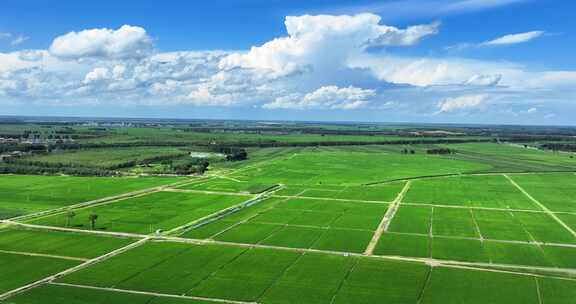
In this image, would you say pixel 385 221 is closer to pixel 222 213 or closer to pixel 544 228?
pixel 544 228

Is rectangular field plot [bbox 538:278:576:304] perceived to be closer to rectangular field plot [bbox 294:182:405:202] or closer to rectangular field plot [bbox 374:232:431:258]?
rectangular field plot [bbox 374:232:431:258]

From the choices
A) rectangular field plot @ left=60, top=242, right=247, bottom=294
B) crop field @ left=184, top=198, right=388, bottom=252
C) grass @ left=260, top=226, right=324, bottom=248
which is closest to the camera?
rectangular field plot @ left=60, top=242, right=247, bottom=294

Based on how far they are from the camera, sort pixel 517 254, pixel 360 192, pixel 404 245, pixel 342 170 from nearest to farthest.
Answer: pixel 517 254
pixel 404 245
pixel 360 192
pixel 342 170

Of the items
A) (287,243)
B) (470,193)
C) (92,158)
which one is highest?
(92,158)

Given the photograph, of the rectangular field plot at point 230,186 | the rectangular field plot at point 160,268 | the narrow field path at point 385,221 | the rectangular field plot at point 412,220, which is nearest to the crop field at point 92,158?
the rectangular field plot at point 230,186

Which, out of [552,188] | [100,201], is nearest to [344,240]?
[100,201]

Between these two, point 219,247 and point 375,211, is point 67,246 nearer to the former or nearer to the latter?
point 219,247

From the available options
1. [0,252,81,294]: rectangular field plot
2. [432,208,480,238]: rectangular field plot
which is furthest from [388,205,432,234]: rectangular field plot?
[0,252,81,294]: rectangular field plot
